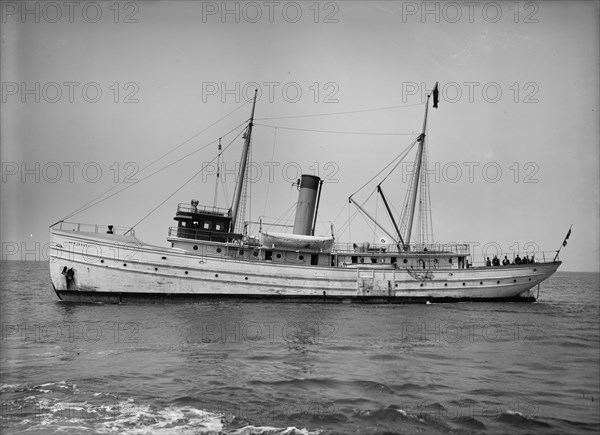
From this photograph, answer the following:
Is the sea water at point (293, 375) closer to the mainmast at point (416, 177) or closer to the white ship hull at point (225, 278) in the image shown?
the white ship hull at point (225, 278)

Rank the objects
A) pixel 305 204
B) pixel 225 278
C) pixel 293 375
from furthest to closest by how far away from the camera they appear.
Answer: pixel 305 204 < pixel 225 278 < pixel 293 375

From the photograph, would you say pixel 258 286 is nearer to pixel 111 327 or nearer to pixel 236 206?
pixel 236 206

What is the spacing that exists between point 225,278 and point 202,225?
439 centimetres

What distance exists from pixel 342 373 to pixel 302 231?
20421 millimetres

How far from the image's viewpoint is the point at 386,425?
29.9 feet

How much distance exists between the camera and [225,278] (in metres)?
29.5

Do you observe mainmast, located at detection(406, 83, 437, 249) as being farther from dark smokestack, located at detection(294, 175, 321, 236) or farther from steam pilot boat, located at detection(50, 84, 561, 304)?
dark smokestack, located at detection(294, 175, 321, 236)

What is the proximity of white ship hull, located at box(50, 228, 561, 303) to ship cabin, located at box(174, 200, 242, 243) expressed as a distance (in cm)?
188

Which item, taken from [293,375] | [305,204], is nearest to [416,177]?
[305,204]

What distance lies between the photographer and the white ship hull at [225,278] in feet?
92.0

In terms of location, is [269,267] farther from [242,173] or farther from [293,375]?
[293,375]

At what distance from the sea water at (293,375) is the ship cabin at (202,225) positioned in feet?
27.2

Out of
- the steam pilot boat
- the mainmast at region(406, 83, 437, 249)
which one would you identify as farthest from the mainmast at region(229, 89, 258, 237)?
the mainmast at region(406, 83, 437, 249)

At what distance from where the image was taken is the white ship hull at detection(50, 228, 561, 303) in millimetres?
28031
